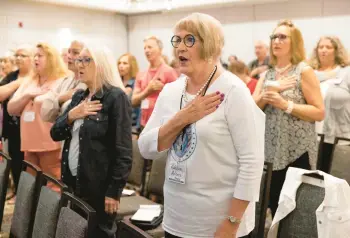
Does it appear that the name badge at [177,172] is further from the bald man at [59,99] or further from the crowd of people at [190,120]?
the bald man at [59,99]

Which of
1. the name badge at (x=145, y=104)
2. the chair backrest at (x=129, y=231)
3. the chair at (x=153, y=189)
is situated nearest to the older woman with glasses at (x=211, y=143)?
the chair backrest at (x=129, y=231)

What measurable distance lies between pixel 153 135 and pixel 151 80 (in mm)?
2640

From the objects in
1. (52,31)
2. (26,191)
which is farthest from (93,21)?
(26,191)

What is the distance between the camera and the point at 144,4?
870cm

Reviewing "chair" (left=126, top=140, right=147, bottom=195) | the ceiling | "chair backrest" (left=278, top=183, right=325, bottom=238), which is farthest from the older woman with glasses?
the ceiling

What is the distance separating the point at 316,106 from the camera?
240 cm

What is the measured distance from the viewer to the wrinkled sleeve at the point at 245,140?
4.68 feet

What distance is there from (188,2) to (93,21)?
2231 millimetres

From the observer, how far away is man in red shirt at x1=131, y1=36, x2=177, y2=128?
4094 mm

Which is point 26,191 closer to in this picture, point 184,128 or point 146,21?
point 184,128

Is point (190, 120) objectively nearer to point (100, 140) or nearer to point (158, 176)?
point (100, 140)

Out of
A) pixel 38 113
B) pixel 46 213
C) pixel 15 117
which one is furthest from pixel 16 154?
pixel 46 213

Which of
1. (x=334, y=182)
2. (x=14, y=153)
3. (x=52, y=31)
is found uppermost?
(x=52, y=31)

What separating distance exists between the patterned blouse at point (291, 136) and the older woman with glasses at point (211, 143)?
989mm
